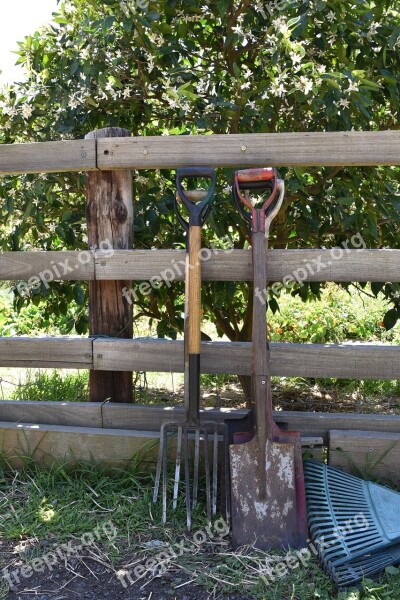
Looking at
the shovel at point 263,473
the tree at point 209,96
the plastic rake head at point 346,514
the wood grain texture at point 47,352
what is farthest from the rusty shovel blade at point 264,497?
the tree at point 209,96

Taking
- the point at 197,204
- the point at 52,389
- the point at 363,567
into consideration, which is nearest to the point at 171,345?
the point at 197,204

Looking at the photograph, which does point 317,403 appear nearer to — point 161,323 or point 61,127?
point 161,323

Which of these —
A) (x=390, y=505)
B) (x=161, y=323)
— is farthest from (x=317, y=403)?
(x=390, y=505)

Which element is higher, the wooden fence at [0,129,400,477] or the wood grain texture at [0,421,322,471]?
the wooden fence at [0,129,400,477]

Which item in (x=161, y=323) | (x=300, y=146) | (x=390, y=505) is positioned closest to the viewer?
(x=390, y=505)

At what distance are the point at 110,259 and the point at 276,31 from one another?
1274 millimetres

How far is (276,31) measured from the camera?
2.96m

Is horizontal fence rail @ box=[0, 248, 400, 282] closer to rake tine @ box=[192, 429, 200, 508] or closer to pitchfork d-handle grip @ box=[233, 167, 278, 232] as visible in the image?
pitchfork d-handle grip @ box=[233, 167, 278, 232]

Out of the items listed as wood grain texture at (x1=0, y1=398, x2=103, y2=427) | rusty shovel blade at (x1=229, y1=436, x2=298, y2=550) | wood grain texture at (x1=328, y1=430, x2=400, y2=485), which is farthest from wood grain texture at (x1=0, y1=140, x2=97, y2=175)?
wood grain texture at (x1=328, y1=430, x2=400, y2=485)

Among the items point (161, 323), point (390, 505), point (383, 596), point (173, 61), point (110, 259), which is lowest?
point (383, 596)

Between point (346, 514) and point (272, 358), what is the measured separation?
0.75 meters

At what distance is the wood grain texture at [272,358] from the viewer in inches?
113

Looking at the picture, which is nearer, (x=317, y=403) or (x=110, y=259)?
(x=110, y=259)

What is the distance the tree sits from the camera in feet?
9.85
